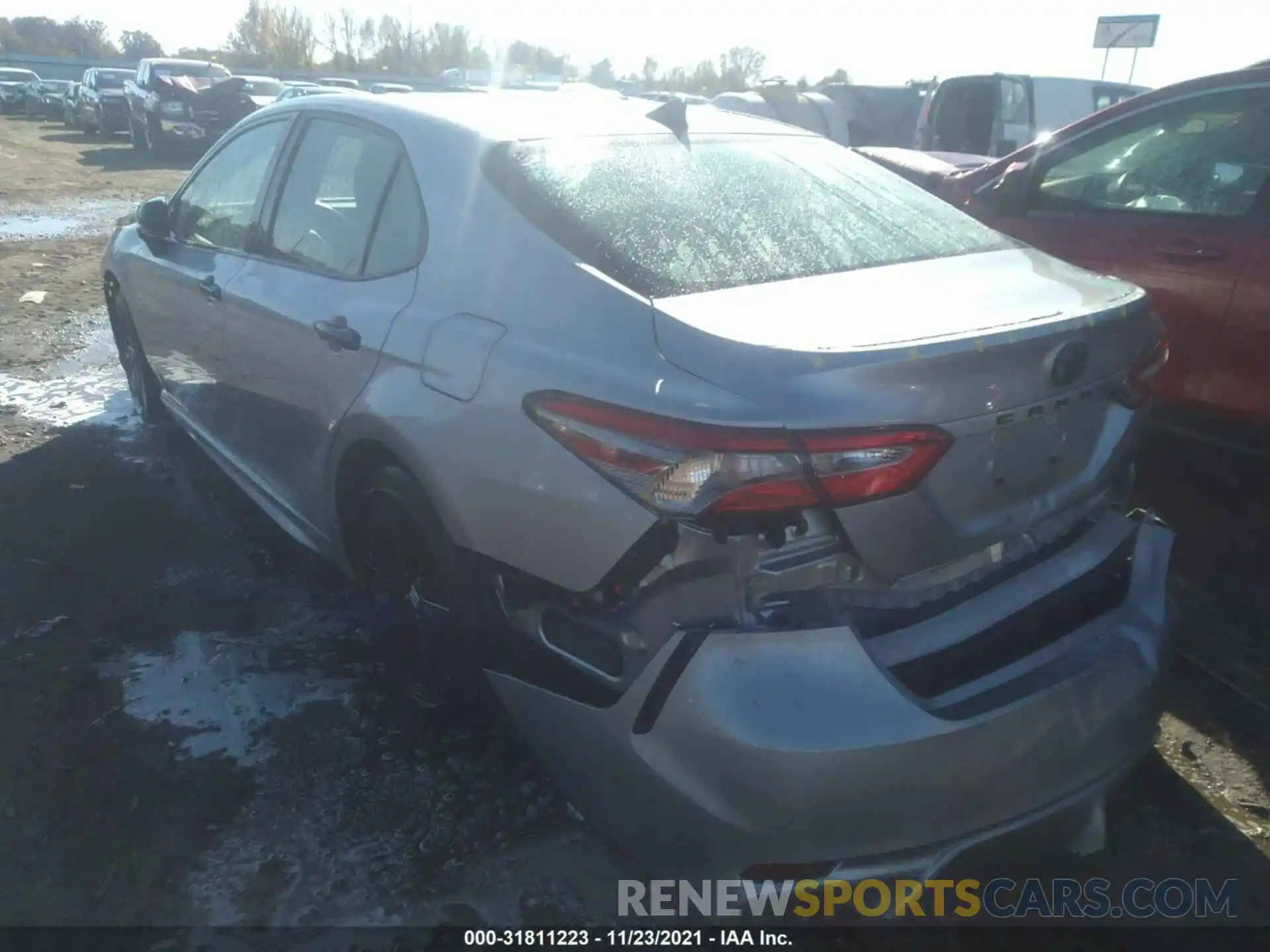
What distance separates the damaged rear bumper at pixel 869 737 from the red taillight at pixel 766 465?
0.24 m

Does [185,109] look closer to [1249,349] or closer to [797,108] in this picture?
[797,108]

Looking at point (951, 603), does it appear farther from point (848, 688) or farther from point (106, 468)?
point (106, 468)

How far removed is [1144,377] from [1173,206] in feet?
6.66

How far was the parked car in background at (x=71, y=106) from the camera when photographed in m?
28.5

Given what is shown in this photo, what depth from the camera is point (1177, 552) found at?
388 centimetres

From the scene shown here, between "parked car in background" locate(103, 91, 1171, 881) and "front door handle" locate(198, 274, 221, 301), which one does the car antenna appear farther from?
"front door handle" locate(198, 274, 221, 301)

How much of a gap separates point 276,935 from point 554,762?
736 mm

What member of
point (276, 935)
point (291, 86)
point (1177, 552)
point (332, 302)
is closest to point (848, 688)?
point (276, 935)

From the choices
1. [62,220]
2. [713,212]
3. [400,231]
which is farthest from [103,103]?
[713,212]

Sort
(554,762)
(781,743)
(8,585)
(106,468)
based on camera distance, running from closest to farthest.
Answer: (781,743)
(554,762)
(8,585)
(106,468)

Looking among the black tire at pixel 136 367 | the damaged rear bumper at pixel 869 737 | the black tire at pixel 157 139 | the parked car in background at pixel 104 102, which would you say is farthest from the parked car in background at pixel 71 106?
the damaged rear bumper at pixel 869 737

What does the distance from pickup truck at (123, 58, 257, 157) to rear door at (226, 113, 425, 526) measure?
18857 mm

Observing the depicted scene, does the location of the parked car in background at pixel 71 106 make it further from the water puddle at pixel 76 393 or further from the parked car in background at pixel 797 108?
the water puddle at pixel 76 393

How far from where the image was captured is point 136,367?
5.22m
